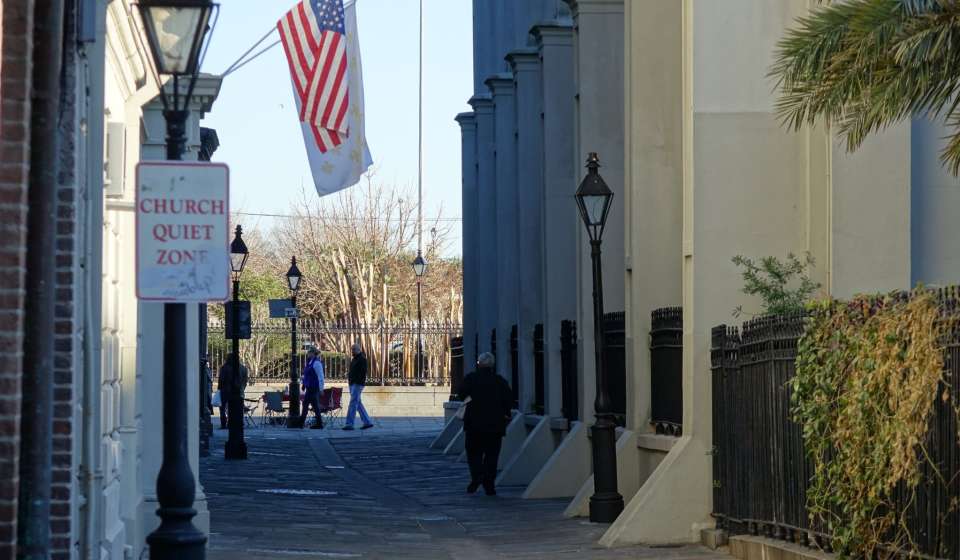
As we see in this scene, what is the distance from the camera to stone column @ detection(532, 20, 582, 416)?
22.8 metres

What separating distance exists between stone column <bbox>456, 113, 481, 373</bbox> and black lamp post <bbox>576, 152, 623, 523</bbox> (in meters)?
18.3

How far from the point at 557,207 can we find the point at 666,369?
6.42 metres

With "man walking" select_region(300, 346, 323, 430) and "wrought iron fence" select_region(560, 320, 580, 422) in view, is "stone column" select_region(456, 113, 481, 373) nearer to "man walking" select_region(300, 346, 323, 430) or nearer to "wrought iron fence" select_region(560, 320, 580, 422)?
"man walking" select_region(300, 346, 323, 430)

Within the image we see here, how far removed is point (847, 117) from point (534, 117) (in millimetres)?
13555

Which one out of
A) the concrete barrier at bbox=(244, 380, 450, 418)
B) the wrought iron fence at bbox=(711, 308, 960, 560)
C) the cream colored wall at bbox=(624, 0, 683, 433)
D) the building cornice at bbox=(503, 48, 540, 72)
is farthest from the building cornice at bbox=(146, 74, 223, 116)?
the concrete barrier at bbox=(244, 380, 450, 418)

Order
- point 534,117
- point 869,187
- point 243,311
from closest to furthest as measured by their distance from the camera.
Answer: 1. point 869,187
2. point 534,117
3. point 243,311

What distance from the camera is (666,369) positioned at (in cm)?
1677

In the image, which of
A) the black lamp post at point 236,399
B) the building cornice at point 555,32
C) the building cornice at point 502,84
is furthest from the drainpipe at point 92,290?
the building cornice at point 502,84

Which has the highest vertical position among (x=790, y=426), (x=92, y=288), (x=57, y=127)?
(x=57, y=127)

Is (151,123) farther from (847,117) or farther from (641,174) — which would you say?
(847,117)

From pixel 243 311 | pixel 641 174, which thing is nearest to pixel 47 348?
pixel 641 174

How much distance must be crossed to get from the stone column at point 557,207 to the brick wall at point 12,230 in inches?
575

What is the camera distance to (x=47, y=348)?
8.34 metres

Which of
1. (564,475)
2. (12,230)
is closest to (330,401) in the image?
(564,475)
